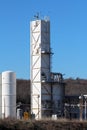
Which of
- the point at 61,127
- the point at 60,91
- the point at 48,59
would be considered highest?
the point at 48,59

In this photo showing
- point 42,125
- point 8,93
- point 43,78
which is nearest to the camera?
point 42,125

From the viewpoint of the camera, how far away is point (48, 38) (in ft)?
261

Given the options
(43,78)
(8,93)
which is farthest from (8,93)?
(43,78)

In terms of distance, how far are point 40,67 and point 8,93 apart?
884cm

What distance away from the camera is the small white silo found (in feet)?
234

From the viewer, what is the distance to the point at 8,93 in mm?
71375

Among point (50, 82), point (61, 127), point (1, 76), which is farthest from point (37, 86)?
point (61, 127)

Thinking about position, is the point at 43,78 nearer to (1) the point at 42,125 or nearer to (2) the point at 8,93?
(2) the point at 8,93

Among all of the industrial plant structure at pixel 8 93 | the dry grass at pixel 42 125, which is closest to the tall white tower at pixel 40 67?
the industrial plant structure at pixel 8 93

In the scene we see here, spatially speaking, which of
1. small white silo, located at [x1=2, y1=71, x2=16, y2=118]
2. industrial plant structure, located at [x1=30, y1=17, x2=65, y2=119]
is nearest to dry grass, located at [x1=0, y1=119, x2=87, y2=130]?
small white silo, located at [x1=2, y1=71, x2=16, y2=118]

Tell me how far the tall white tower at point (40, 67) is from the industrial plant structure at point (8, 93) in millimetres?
6686

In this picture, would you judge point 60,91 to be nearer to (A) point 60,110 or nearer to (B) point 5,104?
(A) point 60,110

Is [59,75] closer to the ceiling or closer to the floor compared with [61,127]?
closer to the ceiling

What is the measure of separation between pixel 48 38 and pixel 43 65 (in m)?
4.77
